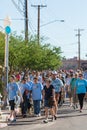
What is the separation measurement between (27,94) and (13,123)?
104 inches

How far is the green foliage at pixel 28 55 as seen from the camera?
35381 mm

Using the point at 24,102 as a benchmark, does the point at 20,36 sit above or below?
above

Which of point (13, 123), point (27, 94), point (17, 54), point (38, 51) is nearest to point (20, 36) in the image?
point (38, 51)

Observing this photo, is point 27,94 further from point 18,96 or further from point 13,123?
point 13,123

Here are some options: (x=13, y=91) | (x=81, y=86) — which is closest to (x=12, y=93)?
(x=13, y=91)

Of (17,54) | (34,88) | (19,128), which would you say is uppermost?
(17,54)

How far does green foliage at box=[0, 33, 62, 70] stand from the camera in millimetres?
35381

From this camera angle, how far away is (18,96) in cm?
1852

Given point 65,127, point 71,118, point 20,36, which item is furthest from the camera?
point 20,36

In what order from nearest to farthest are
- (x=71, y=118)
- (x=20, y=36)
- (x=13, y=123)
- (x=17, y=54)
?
1. (x=13, y=123)
2. (x=71, y=118)
3. (x=17, y=54)
4. (x=20, y=36)

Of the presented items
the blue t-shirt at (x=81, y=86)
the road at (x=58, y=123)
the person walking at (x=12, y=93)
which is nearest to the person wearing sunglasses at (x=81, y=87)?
the blue t-shirt at (x=81, y=86)

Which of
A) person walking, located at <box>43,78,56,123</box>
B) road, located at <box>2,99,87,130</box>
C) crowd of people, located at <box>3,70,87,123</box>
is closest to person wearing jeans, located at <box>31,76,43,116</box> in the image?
crowd of people, located at <box>3,70,87,123</box>

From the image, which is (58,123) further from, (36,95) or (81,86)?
(81,86)

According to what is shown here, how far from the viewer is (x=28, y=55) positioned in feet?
127
